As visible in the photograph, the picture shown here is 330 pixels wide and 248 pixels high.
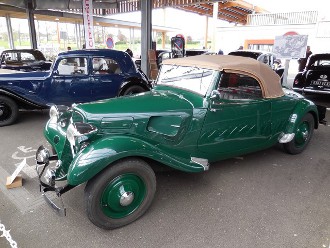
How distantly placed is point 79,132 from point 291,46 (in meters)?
6.04

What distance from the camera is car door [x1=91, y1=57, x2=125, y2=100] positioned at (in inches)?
232

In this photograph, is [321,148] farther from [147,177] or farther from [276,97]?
[147,177]

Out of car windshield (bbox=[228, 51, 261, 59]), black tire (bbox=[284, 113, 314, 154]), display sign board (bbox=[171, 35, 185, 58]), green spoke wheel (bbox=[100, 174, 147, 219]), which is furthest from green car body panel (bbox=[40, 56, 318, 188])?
display sign board (bbox=[171, 35, 185, 58])

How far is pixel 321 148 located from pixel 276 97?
172 centimetres

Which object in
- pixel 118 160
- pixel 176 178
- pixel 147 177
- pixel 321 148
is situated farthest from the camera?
pixel 321 148

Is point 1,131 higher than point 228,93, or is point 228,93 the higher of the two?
point 228,93

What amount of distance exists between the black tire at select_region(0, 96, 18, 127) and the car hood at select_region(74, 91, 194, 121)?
3.66 metres

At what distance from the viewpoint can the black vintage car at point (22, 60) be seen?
8.77 metres

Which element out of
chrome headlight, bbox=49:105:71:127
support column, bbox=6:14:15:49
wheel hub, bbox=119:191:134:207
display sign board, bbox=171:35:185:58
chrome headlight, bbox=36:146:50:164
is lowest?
wheel hub, bbox=119:191:134:207

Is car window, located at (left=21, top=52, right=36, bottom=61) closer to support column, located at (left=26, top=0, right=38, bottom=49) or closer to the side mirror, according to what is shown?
support column, located at (left=26, top=0, right=38, bottom=49)

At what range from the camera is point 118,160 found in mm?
2371

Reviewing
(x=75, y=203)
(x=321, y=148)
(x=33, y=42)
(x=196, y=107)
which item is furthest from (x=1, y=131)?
(x=33, y=42)

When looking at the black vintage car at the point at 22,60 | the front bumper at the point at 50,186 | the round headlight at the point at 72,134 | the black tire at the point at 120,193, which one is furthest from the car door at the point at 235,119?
the black vintage car at the point at 22,60

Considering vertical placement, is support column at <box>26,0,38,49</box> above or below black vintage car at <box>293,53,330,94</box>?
above
